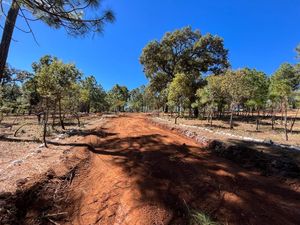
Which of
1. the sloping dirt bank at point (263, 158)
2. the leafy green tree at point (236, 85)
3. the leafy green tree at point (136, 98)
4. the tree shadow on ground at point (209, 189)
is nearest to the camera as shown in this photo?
the tree shadow on ground at point (209, 189)

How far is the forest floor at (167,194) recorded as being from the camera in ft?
11.3

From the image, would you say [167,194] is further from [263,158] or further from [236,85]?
[236,85]

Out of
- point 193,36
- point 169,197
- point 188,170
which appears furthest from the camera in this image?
point 193,36

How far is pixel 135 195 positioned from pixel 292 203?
3.06 m

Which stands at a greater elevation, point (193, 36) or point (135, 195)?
point (193, 36)

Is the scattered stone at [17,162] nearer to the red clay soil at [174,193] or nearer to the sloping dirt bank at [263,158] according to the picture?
the red clay soil at [174,193]

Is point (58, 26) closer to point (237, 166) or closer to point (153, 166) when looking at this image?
point (153, 166)

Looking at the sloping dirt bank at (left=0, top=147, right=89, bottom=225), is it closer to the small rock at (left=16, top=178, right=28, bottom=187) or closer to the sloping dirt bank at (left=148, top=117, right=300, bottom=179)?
the small rock at (left=16, top=178, right=28, bottom=187)

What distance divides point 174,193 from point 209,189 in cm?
79

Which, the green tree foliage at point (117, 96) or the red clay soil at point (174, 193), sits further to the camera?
the green tree foliage at point (117, 96)

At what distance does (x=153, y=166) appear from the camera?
5613 millimetres

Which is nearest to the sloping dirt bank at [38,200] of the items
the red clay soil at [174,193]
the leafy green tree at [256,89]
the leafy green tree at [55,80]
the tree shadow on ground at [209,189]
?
the red clay soil at [174,193]

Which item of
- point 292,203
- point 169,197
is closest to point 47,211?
point 169,197

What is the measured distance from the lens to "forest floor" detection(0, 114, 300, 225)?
3.45 m
